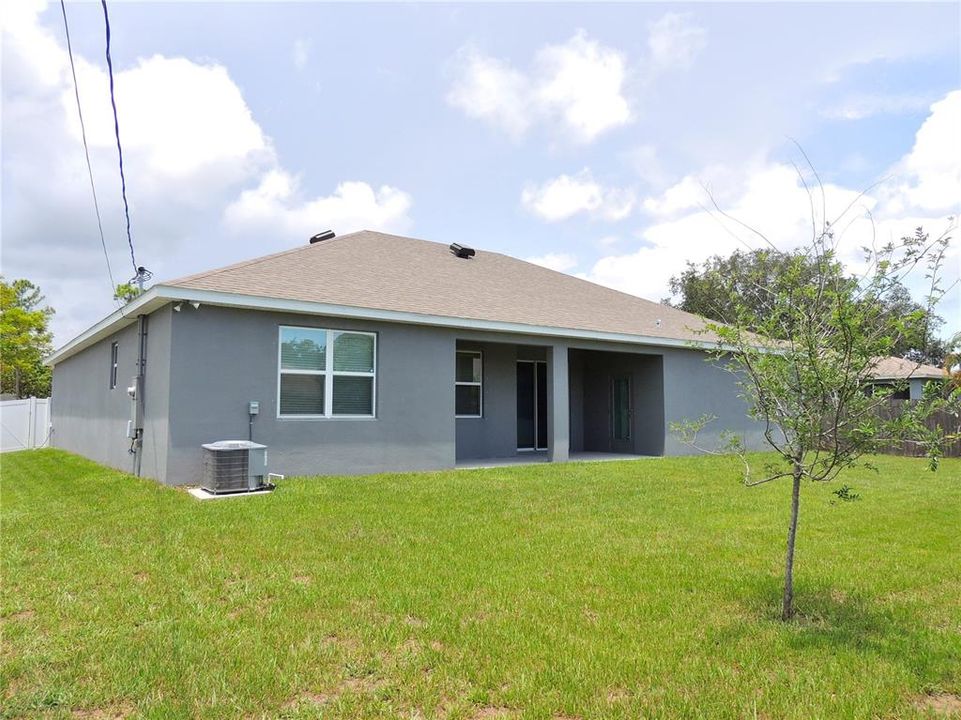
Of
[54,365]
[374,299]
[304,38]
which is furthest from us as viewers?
[54,365]

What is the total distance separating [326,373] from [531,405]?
5.96 meters

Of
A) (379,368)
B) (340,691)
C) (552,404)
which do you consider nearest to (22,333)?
(379,368)

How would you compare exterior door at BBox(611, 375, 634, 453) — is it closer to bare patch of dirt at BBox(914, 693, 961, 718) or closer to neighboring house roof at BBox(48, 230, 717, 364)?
neighboring house roof at BBox(48, 230, 717, 364)

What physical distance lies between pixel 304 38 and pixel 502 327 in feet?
18.6

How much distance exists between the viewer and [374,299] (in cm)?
1069

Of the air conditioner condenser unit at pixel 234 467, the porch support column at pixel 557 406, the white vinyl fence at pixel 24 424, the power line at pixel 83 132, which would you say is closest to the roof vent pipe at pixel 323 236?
the power line at pixel 83 132

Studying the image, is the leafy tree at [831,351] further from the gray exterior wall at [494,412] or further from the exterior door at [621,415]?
the exterior door at [621,415]

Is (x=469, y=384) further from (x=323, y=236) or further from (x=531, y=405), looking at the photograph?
(x=323, y=236)

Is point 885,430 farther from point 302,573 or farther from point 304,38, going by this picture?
point 304,38

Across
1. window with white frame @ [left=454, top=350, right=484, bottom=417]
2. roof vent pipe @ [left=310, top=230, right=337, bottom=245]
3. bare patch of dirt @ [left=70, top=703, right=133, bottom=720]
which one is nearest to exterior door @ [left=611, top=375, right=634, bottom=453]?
window with white frame @ [left=454, top=350, right=484, bottom=417]

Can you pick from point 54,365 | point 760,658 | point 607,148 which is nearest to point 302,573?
point 760,658

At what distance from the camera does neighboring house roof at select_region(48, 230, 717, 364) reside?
9508 millimetres

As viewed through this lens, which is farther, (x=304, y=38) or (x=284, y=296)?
(x=284, y=296)

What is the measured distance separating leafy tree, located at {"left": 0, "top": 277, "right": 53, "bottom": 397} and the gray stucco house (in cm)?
1540
